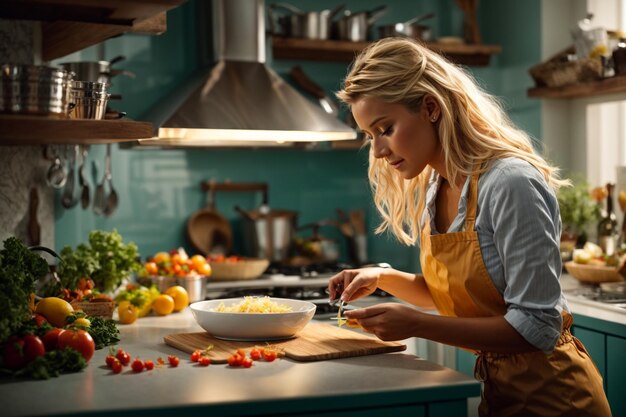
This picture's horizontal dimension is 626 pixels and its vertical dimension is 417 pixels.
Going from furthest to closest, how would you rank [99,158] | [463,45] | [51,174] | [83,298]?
1. [463,45]
2. [99,158]
3. [51,174]
4. [83,298]

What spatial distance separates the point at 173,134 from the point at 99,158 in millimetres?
1076

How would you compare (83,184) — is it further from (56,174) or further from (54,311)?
(54,311)

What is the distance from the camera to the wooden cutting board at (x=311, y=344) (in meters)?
2.28

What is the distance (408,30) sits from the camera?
15.9 ft

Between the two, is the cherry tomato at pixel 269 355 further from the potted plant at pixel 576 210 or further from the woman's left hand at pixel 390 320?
the potted plant at pixel 576 210

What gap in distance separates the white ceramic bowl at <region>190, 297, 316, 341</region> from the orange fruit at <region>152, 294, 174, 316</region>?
24.5 inches

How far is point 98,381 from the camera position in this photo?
6.73 feet

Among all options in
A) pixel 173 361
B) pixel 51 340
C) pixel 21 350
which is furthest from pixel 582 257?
pixel 21 350

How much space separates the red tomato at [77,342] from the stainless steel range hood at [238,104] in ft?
4.82

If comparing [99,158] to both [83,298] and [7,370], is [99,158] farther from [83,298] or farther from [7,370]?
[7,370]

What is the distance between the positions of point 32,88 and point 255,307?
88 cm

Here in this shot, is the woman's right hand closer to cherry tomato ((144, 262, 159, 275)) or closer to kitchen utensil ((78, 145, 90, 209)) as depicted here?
cherry tomato ((144, 262, 159, 275))

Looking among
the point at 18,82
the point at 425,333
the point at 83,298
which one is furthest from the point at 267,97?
the point at 425,333

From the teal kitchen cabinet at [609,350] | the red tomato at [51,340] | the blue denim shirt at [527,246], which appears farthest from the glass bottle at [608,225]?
the red tomato at [51,340]
